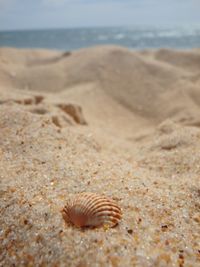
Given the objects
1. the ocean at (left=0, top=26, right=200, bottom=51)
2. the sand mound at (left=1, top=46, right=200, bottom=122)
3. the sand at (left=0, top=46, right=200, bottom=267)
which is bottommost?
the ocean at (left=0, top=26, right=200, bottom=51)

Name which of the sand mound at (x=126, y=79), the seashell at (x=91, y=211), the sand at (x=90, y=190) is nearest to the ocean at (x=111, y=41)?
the sand mound at (x=126, y=79)

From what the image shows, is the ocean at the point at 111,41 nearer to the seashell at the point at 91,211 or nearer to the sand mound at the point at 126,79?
the sand mound at the point at 126,79

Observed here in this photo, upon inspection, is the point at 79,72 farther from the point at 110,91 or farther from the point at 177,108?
the point at 177,108

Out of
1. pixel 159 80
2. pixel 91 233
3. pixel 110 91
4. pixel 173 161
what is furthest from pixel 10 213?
pixel 159 80

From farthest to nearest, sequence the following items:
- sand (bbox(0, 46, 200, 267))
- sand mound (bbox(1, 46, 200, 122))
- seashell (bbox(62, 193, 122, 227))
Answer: sand mound (bbox(1, 46, 200, 122)), seashell (bbox(62, 193, 122, 227)), sand (bbox(0, 46, 200, 267))

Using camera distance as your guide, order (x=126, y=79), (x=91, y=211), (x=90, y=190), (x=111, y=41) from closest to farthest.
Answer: (x=91, y=211), (x=90, y=190), (x=126, y=79), (x=111, y=41)

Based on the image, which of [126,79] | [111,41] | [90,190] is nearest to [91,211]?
[90,190]

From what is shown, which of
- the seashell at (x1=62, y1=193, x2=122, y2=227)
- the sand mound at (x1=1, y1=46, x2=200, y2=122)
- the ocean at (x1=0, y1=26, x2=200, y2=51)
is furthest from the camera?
the ocean at (x1=0, y1=26, x2=200, y2=51)

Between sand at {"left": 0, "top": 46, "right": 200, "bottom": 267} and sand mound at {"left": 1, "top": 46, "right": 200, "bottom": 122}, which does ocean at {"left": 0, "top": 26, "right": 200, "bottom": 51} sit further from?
sand at {"left": 0, "top": 46, "right": 200, "bottom": 267}

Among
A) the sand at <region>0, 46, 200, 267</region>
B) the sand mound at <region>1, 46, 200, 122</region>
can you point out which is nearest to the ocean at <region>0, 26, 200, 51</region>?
the sand mound at <region>1, 46, 200, 122</region>

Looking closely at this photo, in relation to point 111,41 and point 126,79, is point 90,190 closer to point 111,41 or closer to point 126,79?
point 126,79
